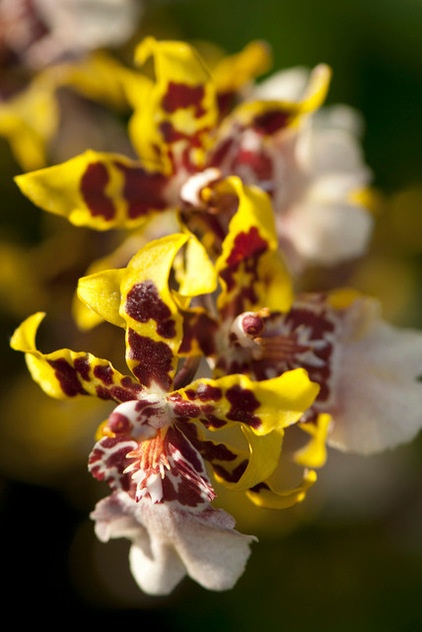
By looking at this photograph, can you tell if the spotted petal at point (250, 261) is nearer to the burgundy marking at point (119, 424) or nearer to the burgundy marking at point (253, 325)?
the burgundy marking at point (253, 325)

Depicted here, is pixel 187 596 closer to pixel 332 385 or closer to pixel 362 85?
pixel 332 385

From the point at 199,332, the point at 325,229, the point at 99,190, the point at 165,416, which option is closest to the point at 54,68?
the point at 99,190

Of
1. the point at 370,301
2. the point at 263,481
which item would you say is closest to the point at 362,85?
the point at 370,301

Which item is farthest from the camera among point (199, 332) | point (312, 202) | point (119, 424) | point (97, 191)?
point (312, 202)

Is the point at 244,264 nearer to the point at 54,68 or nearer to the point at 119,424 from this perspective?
the point at 119,424

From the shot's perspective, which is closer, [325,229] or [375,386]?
[375,386]

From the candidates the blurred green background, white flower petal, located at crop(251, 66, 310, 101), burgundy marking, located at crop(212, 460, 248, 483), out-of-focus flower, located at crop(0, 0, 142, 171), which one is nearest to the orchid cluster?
burgundy marking, located at crop(212, 460, 248, 483)

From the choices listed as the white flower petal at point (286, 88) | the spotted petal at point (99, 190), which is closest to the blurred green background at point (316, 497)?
the white flower petal at point (286, 88)
